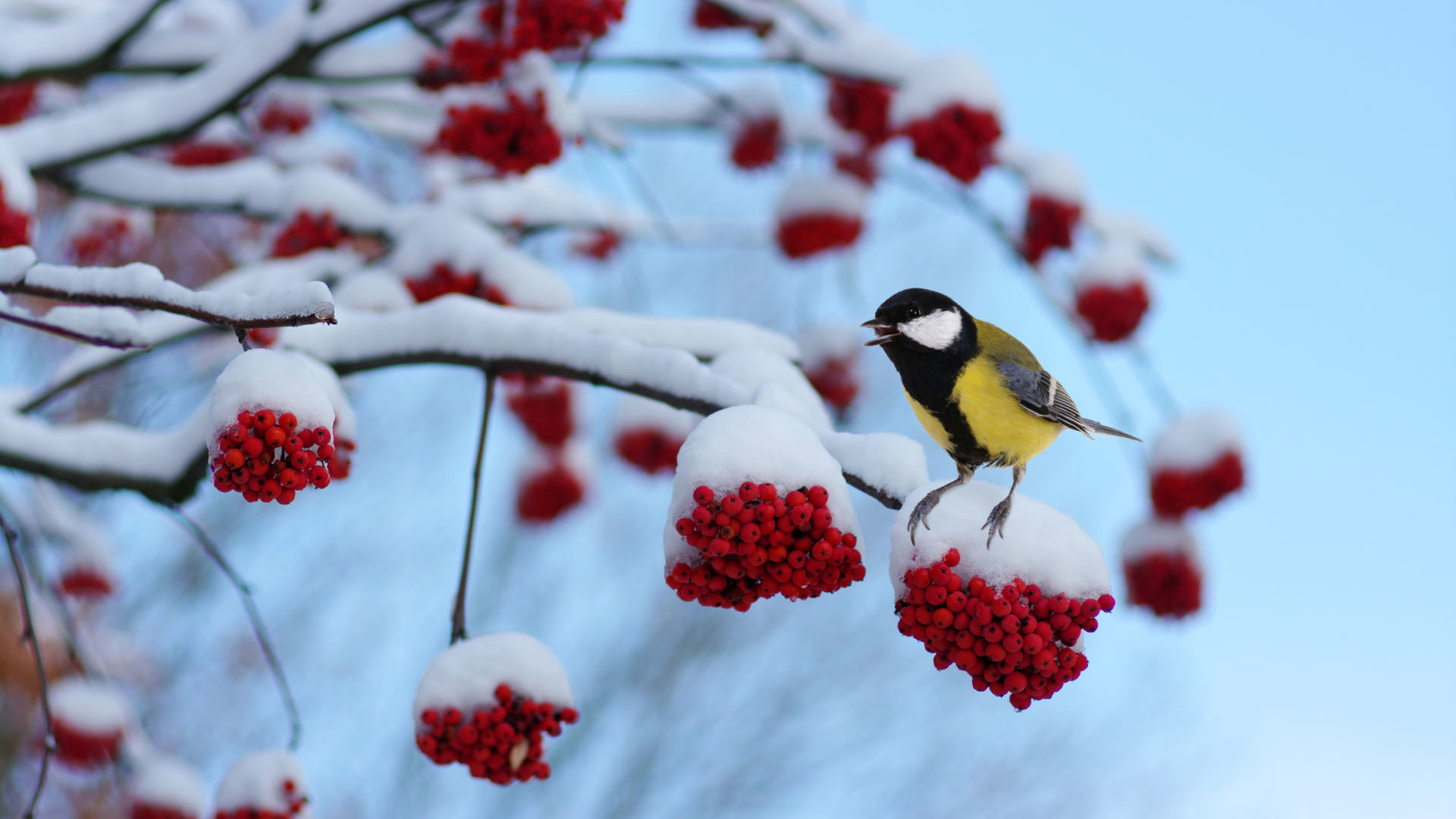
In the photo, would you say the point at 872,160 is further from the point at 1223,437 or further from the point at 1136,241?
the point at 1223,437

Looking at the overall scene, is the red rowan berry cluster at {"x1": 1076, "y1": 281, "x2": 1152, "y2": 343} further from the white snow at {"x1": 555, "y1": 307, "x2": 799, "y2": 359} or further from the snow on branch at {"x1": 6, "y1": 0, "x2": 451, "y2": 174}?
the snow on branch at {"x1": 6, "y1": 0, "x2": 451, "y2": 174}

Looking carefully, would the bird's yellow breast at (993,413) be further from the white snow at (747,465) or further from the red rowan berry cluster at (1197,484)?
the red rowan berry cluster at (1197,484)

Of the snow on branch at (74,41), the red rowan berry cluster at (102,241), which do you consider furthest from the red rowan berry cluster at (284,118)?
the snow on branch at (74,41)

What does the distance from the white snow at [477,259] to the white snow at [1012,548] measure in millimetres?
1741

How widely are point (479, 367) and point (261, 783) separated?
1.08 m

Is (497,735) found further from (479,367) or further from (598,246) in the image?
(598,246)

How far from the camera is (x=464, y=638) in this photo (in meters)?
2.03

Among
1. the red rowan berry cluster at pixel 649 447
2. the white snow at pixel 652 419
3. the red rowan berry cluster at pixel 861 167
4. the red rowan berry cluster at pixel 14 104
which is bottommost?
the red rowan berry cluster at pixel 649 447

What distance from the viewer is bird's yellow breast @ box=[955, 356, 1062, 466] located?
5.33 feet

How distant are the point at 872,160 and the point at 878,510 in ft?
18.1

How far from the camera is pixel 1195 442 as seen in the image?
311cm

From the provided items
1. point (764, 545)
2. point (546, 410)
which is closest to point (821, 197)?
point (546, 410)

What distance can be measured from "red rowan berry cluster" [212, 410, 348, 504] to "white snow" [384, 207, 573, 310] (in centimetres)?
143

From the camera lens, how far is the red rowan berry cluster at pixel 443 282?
9.59 feet
